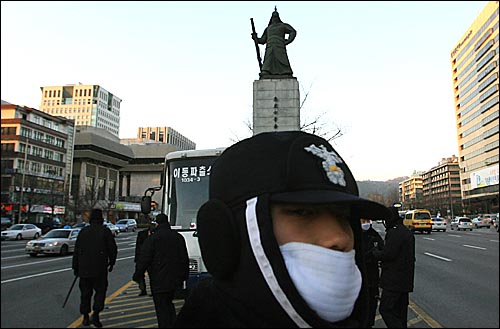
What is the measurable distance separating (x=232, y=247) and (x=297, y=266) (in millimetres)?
202

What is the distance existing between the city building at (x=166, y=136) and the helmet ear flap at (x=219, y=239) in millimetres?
73102

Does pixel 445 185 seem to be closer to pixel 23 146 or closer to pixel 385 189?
pixel 385 189

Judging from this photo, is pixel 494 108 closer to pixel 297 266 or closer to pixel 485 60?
pixel 485 60

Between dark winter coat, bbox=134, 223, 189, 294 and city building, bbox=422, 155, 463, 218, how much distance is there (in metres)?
4.10

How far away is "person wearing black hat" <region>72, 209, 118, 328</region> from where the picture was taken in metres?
4.80

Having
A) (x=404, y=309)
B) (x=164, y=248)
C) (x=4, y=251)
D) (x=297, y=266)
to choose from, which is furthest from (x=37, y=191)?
(x=404, y=309)

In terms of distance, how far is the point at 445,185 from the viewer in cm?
160

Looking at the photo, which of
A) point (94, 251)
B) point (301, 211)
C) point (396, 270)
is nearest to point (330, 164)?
point (301, 211)

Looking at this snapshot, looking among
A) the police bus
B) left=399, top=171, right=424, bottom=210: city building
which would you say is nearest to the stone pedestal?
the police bus

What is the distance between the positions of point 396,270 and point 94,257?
394 centimetres

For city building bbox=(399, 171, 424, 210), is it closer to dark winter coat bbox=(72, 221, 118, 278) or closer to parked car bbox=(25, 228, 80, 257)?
dark winter coat bbox=(72, 221, 118, 278)

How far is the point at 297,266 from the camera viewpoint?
111 cm

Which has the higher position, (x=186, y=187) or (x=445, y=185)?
(x=186, y=187)

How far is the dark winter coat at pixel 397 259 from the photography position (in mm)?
4402
